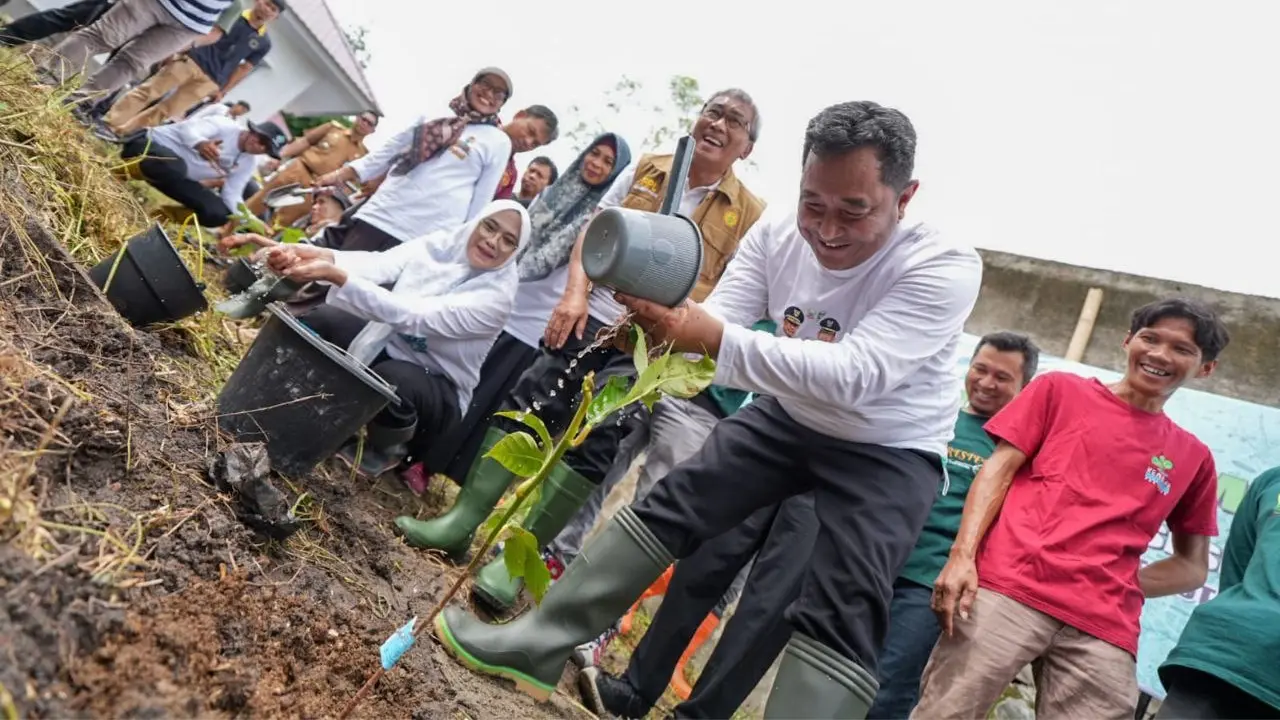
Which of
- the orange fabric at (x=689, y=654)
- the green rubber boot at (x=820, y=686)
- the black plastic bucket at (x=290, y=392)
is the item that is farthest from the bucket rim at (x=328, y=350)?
the orange fabric at (x=689, y=654)

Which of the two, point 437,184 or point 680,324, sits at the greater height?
point 437,184

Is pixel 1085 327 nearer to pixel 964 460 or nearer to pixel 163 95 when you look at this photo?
pixel 964 460

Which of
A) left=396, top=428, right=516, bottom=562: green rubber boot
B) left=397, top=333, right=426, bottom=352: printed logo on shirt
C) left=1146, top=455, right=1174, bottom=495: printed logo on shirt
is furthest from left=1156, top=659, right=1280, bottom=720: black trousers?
left=397, top=333, right=426, bottom=352: printed logo on shirt

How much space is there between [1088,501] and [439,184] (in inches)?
126

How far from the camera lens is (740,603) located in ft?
7.59

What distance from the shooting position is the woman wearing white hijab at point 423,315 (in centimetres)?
269

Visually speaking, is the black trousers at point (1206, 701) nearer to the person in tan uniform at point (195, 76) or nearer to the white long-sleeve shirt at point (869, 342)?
the white long-sleeve shirt at point (869, 342)

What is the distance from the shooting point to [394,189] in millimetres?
4059

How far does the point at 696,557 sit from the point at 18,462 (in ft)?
5.19

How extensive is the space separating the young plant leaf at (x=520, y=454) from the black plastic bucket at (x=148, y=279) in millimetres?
1284

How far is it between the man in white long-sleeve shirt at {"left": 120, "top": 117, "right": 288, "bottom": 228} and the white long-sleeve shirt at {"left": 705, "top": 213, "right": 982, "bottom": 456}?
353 centimetres

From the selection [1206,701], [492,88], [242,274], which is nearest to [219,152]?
[492,88]

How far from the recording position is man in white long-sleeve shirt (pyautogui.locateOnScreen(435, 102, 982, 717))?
5.55 ft

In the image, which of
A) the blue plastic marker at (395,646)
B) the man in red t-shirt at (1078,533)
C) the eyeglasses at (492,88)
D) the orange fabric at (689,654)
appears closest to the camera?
the blue plastic marker at (395,646)
